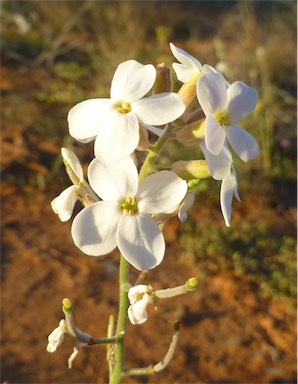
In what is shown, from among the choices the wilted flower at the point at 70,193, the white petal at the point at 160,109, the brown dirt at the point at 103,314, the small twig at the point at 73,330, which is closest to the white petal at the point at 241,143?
the white petal at the point at 160,109

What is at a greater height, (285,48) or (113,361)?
(113,361)

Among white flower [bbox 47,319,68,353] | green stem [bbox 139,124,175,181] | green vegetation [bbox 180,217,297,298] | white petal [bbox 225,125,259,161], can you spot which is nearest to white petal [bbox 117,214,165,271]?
green stem [bbox 139,124,175,181]

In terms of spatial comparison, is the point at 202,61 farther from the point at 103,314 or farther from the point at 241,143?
the point at 241,143

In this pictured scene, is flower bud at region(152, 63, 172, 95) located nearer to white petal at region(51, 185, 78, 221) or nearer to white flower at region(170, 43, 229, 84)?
white flower at region(170, 43, 229, 84)

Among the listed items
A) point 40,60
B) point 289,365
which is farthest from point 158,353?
point 40,60

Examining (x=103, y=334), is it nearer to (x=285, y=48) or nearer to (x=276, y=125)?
(x=276, y=125)

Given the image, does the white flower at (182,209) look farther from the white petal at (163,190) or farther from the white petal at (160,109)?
the white petal at (160,109)
